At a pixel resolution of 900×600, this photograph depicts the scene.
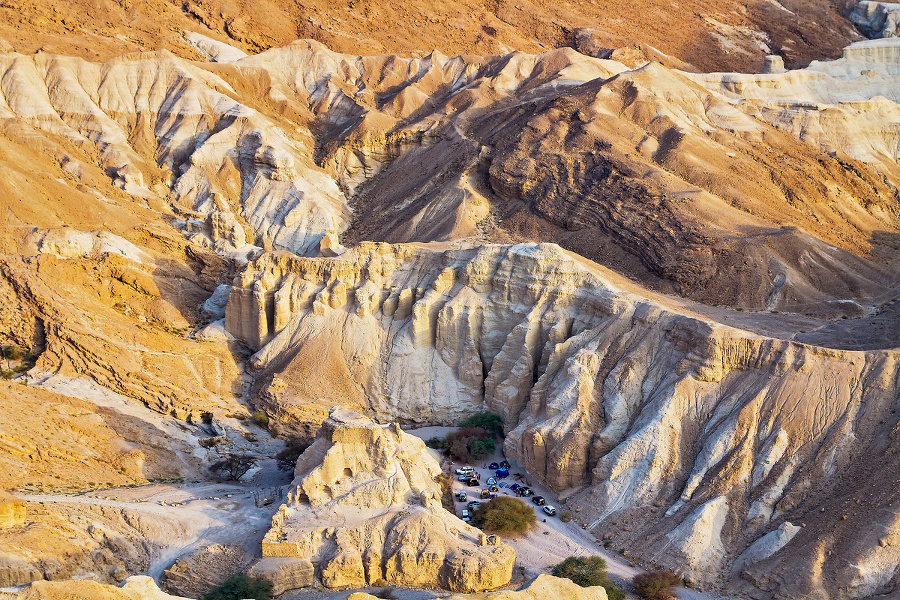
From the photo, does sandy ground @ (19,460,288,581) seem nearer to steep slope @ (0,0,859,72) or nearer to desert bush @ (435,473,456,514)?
desert bush @ (435,473,456,514)

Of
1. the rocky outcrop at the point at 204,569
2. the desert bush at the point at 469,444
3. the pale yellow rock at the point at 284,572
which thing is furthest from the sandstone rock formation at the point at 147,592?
→ the desert bush at the point at 469,444

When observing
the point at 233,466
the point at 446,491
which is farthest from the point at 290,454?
the point at 446,491

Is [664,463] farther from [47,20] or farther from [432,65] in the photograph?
[47,20]

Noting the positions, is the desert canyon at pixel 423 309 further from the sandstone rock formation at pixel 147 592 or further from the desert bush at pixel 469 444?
the desert bush at pixel 469 444

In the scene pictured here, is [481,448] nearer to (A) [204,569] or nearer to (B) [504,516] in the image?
(B) [504,516]

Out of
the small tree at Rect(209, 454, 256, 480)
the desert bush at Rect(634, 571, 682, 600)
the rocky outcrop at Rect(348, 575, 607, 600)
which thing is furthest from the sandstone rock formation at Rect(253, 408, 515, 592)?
the small tree at Rect(209, 454, 256, 480)

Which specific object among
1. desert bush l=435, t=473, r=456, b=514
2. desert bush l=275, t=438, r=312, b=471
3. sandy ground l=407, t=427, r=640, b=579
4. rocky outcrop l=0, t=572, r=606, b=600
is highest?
rocky outcrop l=0, t=572, r=606, b=600
